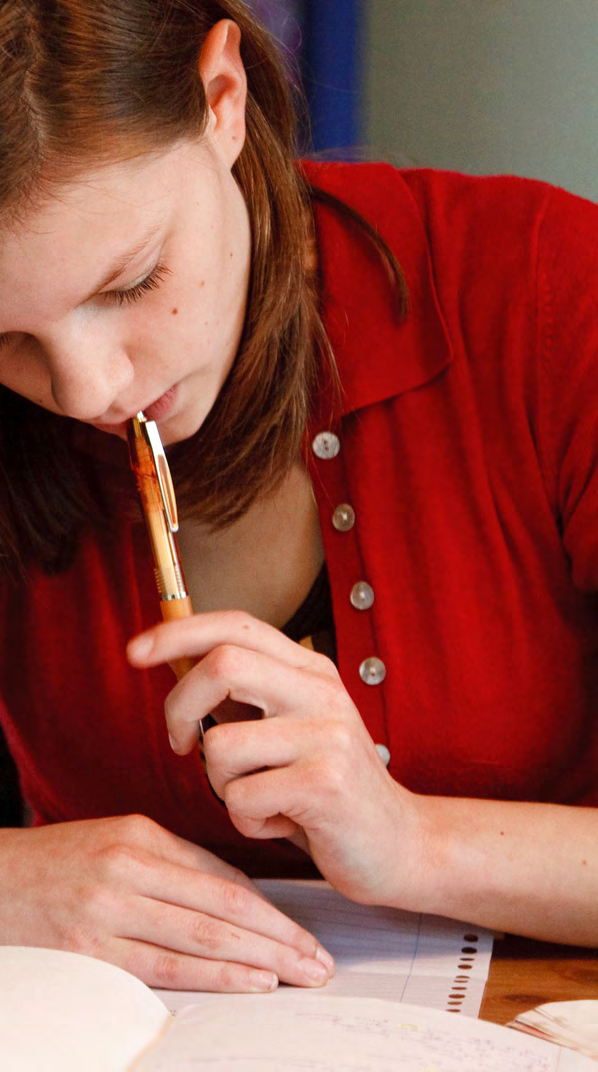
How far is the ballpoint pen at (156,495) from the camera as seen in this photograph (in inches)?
30.5

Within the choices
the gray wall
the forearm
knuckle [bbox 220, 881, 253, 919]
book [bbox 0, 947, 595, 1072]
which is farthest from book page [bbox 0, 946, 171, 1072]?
the gray wall

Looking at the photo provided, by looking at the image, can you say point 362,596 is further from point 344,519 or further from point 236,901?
point 236,901

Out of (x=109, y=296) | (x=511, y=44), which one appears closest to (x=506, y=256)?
(x=109, y=296)

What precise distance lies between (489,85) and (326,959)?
129cm

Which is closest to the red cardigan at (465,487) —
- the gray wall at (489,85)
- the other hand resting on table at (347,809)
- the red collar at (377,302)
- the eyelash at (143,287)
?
the red collar at (377,302)

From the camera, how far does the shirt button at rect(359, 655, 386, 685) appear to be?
0.90 metres

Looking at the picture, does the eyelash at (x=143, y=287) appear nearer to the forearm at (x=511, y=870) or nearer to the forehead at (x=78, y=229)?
the forehead at (x=78, y=229)

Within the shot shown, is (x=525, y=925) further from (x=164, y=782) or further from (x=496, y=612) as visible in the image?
(x=164, y=782)

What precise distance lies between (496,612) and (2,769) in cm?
59

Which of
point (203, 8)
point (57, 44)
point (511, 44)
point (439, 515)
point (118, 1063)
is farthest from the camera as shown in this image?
point (511, 44)

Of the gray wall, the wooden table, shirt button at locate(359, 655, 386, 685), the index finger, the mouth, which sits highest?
the gray wall

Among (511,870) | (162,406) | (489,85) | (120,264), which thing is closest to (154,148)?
(120,264)

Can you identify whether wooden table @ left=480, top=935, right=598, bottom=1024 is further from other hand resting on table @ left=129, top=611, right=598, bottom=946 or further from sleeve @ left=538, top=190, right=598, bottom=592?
sleeve @ left=538, top=190, right=598, bottom=592

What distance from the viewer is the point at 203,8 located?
826mm
